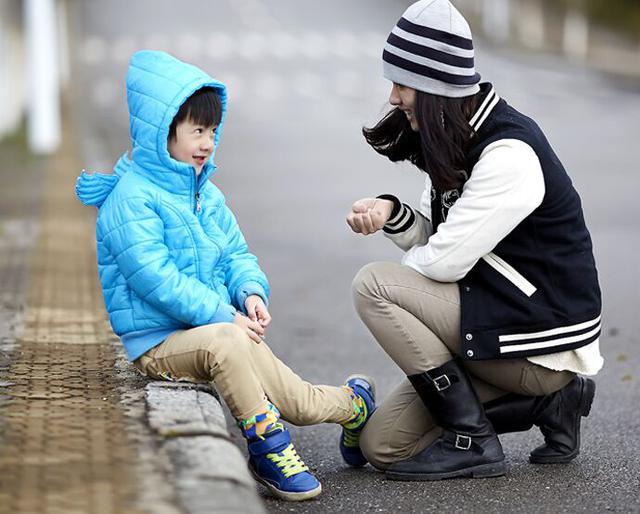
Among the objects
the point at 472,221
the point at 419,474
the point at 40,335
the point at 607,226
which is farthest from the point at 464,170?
the point at 607,226

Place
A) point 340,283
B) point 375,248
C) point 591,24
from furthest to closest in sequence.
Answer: point 591,24 < point 375,248 < point 340,283

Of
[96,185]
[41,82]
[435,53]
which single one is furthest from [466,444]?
[41,82]

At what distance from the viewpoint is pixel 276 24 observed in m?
39.5

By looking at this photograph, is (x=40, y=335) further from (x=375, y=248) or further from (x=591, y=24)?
(x=591, y=24)

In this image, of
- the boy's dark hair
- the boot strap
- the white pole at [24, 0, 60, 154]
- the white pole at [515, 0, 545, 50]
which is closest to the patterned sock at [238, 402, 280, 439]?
the boot strap

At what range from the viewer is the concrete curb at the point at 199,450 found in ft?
10.7

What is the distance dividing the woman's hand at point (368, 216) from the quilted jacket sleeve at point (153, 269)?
53 cm

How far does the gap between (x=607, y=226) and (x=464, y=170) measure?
7.22m

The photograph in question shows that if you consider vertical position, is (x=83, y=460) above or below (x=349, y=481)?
above

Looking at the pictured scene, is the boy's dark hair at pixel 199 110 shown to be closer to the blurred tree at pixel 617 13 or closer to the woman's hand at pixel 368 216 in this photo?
the woman's hand at pixel 368 216

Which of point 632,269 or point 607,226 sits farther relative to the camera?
point 607,226

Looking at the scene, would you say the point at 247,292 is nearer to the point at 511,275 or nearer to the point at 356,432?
the point at 356,432

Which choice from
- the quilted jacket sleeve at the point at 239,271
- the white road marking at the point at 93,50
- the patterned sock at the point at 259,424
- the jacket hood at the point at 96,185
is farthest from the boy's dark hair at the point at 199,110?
the white road marking at the point at 93,50

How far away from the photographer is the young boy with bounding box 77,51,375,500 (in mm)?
4215
